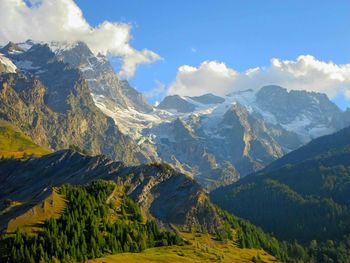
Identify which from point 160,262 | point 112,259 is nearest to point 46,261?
point 112,259

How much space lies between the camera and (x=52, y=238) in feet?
642

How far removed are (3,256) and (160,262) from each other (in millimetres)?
52984

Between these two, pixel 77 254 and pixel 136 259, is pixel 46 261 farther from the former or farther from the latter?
pixel 136 259

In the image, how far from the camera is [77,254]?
194 meters

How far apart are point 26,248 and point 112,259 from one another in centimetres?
2896

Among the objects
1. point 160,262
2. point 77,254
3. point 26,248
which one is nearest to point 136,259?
point 160,262

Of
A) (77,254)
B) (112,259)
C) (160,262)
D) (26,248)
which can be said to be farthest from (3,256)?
(160,262)

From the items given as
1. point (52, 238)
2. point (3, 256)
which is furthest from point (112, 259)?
point (3, 256)

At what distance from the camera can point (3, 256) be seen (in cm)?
18588

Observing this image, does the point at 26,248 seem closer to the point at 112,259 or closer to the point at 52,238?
the point at 52,238

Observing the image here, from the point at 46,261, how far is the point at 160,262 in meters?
39.7

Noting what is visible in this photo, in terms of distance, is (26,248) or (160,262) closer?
(26,248)

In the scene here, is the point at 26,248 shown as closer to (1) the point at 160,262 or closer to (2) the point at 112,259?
(2) the point at 112,259

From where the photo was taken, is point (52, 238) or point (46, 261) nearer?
point (46, 261)
